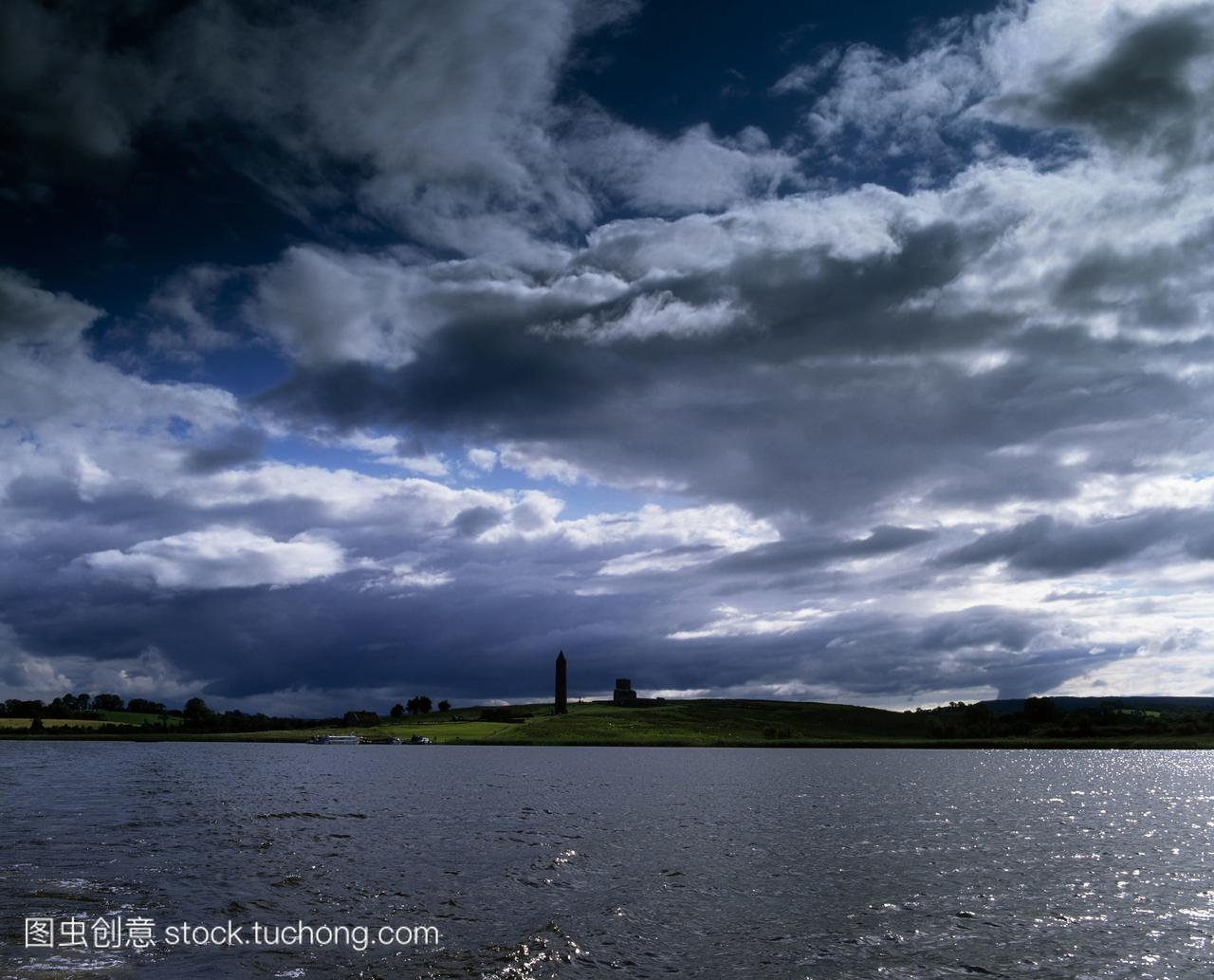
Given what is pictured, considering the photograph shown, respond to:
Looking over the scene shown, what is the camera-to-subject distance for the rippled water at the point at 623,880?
32.3 m

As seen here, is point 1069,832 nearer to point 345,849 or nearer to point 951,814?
point 951,814

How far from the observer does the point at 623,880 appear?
4766 cm

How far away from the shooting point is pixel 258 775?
434ft

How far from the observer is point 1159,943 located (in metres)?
35.8

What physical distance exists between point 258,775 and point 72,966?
11174cm

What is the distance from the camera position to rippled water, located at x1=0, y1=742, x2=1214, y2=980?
1272 inches

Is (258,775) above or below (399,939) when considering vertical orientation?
below

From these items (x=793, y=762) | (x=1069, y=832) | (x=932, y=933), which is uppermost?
(x=932, y=933)

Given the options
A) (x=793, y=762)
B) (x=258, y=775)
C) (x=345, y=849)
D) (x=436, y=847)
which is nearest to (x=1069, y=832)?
(x=436, y=847)

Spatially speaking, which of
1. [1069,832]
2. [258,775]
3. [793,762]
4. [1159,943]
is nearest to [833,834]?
[1069,832]

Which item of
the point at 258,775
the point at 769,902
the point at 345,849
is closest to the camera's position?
the point at 769,902

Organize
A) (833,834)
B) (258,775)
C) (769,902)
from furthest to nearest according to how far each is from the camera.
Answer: (258,775) → (833,834) → (769,902)

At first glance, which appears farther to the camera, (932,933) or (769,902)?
(769,902)

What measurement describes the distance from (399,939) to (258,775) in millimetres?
111034
